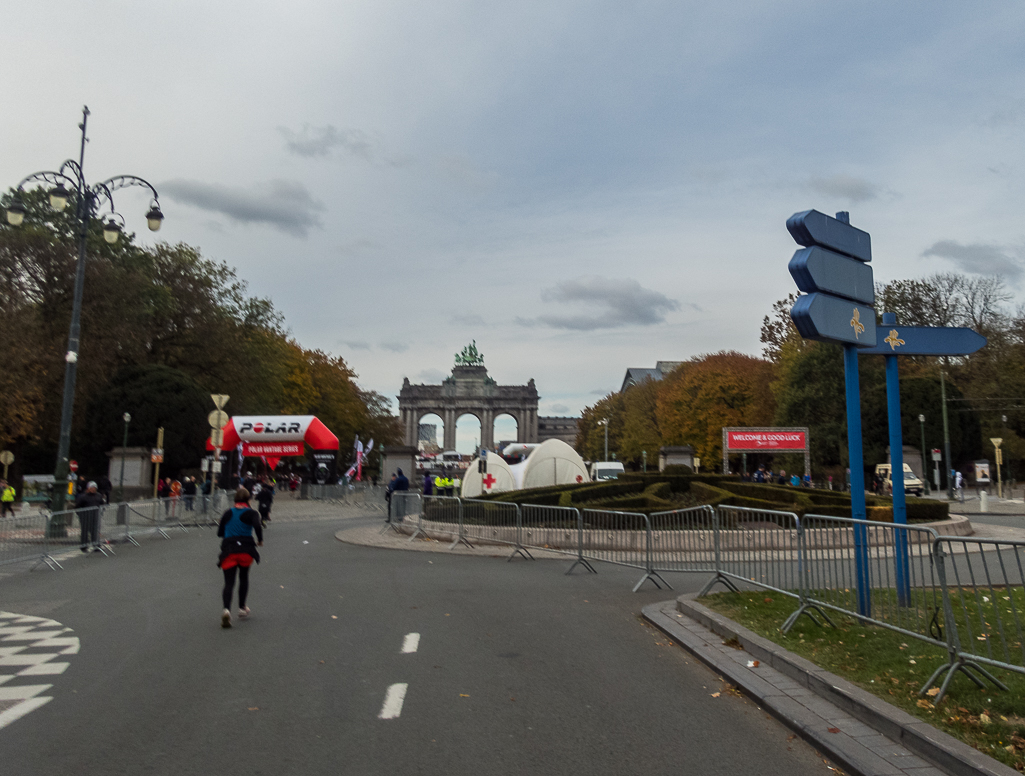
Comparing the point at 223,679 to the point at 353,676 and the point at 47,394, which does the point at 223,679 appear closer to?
the point at 353,676

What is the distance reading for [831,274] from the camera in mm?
9570

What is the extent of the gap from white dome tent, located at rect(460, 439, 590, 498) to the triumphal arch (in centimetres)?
11871

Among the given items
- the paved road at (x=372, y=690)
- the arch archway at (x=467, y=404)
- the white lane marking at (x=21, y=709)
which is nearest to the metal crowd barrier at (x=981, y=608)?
the paved road at (x=372, y=690)

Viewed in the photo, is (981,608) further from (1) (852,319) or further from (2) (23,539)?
(2) (23,539)

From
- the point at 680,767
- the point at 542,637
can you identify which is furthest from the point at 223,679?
the point at 680,767

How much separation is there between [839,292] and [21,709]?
8558mm

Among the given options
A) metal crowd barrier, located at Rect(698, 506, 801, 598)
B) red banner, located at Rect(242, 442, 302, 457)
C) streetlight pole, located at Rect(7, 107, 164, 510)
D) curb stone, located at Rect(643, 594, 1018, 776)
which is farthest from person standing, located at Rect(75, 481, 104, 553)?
red banner, located at Rect(242, 442, 302, 457)

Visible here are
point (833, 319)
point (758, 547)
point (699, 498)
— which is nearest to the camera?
point (833, 319)

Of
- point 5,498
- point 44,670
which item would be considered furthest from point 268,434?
point 44,670

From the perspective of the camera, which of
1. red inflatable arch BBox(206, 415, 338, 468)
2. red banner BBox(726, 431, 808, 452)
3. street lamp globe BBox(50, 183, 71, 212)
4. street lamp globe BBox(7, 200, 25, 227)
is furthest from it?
red banner BBox(726, 431, 808, 452)

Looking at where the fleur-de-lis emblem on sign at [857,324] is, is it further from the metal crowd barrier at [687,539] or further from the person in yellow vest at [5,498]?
the person in yellow vest at [5,498]

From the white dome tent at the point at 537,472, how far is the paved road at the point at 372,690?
2165 cm

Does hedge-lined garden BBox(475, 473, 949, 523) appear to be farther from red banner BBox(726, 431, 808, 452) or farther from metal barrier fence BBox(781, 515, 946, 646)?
red banner BBox(726, 431, 808, 452)

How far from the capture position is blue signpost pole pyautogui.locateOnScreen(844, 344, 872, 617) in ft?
26.7
